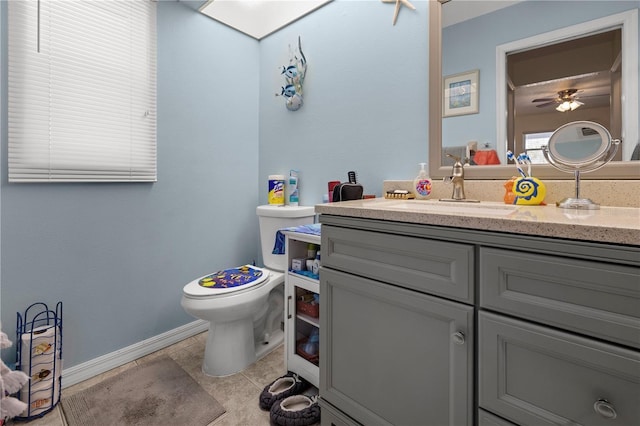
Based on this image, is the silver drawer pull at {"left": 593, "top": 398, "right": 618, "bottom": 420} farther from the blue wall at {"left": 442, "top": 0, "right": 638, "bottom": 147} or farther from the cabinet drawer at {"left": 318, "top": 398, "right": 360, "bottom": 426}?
the blue wall at {"left": 442, "top": 0, "right": 638, "bottom": 147}

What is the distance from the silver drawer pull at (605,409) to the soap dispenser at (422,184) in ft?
3.03

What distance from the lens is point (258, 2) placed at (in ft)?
6.47

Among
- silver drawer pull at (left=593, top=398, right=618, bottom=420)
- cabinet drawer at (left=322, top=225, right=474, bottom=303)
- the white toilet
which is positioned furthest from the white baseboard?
silver drawer pull at (left=593, top=398, right=618, bottom=420)

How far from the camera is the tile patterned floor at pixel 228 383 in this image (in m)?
1.30

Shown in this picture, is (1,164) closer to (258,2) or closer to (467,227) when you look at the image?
(258,2)

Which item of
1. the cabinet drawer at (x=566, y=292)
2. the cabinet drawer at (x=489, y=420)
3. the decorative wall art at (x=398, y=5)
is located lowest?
the cabinet drawer at (x=489, y=420)

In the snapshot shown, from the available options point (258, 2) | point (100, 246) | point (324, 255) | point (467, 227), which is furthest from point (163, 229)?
point (467, 227)

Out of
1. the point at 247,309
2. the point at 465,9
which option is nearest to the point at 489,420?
the point at 247,309

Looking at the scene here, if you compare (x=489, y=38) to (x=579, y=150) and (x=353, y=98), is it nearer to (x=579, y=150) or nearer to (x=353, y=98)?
(x=579, y=150)

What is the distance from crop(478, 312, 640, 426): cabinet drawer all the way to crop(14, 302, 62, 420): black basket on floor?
5.74 feet

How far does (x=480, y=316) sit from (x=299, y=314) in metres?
0.98

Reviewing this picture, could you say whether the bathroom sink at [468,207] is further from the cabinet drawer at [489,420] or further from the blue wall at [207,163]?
the cabinet drawer at [489,420]

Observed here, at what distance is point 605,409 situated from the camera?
582 mm

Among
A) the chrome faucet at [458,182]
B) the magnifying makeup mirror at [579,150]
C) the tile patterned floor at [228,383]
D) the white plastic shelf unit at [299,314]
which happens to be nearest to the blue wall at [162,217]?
the tile patterned floor at [228,383]
